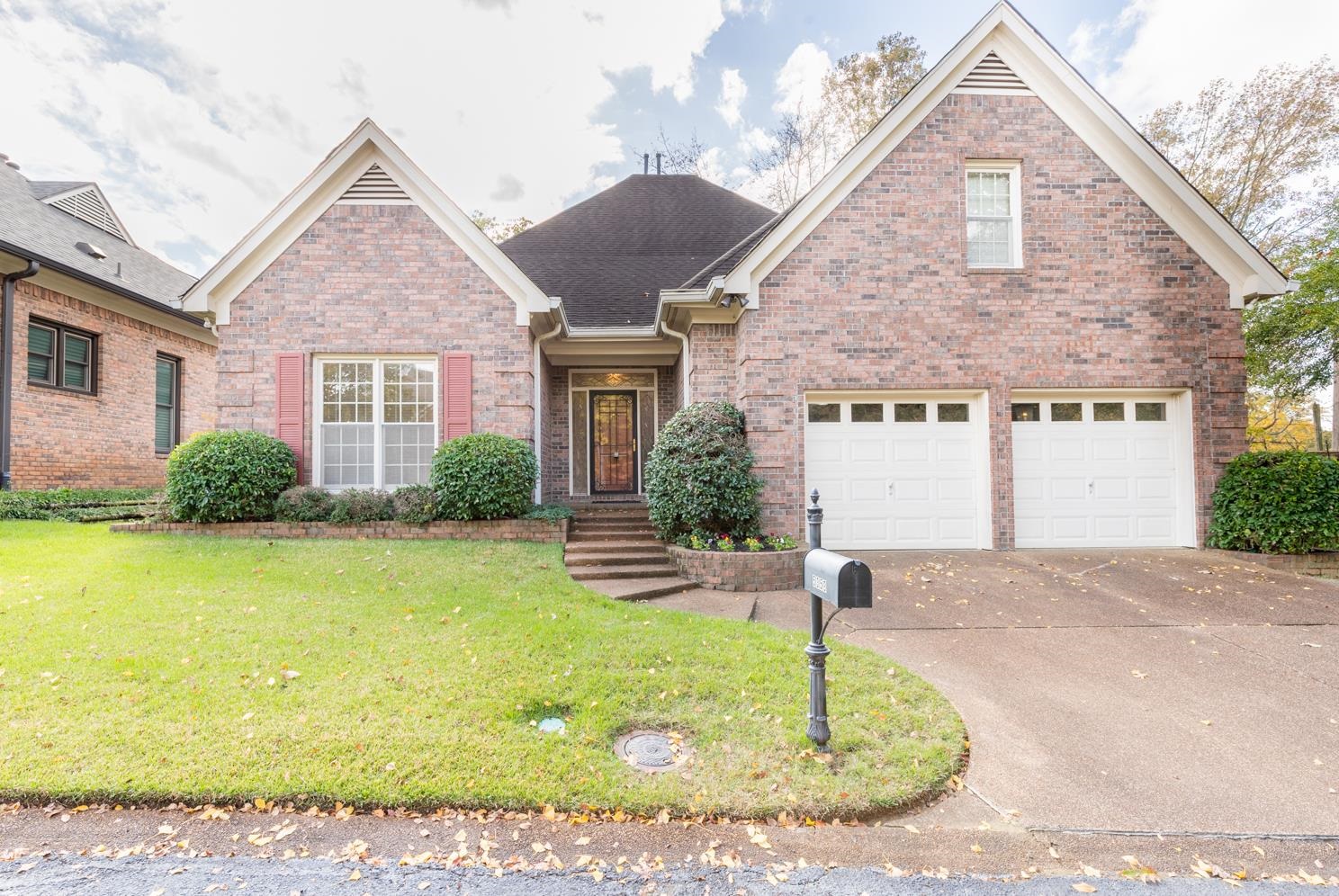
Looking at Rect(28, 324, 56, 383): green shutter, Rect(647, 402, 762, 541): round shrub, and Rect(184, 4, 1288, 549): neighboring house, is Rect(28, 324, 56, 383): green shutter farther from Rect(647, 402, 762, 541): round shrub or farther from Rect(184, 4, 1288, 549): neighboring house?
Rect(647, 402, 762, 541): round shrub

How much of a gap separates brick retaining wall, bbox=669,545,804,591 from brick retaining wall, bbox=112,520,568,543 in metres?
2.28

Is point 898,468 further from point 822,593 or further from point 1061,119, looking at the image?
point 822,593

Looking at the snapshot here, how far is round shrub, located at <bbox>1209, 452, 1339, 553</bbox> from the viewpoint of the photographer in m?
7.48

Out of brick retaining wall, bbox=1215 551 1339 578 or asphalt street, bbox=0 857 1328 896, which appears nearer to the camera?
asphalt street, bbox=0 857 1328 896

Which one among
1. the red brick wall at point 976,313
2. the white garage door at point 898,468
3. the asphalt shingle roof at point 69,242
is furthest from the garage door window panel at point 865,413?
the asphalt shingle roof at point 69,242

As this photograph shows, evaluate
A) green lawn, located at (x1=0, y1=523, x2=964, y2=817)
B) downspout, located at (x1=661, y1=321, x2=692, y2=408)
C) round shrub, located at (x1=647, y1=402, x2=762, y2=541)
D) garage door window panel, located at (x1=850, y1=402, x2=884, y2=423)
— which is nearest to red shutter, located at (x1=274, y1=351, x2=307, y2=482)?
green lawn, located at (x1=0, y1=523, x2=964, y2=817)

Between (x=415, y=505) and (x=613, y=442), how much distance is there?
4319 mm

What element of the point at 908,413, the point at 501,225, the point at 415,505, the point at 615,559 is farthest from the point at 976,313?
the point at 501,225

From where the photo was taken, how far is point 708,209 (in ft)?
46.1

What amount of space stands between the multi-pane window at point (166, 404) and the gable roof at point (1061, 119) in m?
12.6

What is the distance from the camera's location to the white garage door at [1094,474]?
Answer: 8.65 meters

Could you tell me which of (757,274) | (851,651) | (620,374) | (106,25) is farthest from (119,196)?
(851,651)

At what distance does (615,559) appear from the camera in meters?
7.40

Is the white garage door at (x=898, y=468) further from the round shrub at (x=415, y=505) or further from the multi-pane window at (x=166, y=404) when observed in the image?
the multi-pane window at (x=166, y=404)
